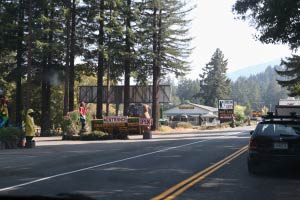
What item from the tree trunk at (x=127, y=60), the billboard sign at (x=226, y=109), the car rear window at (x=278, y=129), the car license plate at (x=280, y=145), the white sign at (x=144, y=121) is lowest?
the car license plate at (x=280, y=145)

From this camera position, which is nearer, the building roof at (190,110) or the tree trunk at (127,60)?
the tree trunk at (127,60)

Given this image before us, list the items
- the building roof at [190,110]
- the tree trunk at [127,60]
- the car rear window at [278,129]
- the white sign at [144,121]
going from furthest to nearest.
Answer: the building roof at [190,110], the tree trunk at [127,60], the white sign at [144,121], the car rear window at [278,129]

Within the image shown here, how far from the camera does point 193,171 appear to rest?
43.9ft

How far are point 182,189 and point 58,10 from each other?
32.0 meters

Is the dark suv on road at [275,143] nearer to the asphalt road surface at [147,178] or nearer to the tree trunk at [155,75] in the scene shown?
the asphalt road surface at [147,178]

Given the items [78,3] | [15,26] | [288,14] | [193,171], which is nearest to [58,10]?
[78,3]

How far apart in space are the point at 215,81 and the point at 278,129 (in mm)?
118790

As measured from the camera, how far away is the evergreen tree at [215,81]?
13123cm

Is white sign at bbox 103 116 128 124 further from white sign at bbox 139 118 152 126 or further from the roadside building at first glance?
the roadside building

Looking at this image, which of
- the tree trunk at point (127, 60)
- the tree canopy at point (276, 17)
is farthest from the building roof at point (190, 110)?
the tree canopy at point (276, 17)

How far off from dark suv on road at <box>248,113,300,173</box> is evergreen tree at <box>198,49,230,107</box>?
118m

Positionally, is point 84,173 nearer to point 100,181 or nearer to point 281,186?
point 100,181

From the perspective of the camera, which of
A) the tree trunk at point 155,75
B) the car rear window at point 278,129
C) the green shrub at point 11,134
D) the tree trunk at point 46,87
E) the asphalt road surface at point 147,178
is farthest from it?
the tree trunk at point 155,75

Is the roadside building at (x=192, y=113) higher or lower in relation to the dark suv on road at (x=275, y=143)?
higher
